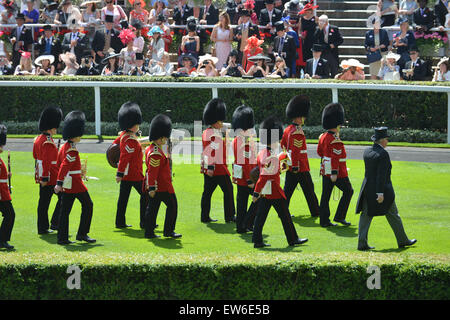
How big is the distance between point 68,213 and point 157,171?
1.25 m

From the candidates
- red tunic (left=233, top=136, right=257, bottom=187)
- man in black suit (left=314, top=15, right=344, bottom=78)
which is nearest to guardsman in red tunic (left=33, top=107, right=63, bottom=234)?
red tunic (left=233, top=136, right=257, bottom=187)

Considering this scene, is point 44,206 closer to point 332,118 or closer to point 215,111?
point 215,111

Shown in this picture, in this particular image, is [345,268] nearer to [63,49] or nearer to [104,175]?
[104,175]

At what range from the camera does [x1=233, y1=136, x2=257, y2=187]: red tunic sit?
11789mm

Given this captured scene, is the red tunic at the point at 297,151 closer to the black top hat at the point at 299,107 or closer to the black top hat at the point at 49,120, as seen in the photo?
the black top hat at the point at 299,107

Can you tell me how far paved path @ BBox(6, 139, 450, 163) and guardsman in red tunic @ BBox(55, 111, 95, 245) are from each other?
6027 mm

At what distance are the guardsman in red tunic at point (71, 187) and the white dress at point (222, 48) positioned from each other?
437 inches

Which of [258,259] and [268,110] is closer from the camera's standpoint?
[258,259]

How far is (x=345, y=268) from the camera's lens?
27.9 ft

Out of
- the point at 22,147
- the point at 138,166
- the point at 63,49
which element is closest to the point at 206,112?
the point at 138,166

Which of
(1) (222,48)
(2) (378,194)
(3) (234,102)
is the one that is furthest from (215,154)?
(1) (222,48)

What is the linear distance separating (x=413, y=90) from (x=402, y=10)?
386cm

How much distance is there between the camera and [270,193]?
35.2 feet
